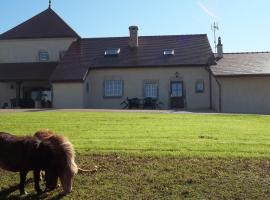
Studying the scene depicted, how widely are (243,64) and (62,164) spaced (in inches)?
1132

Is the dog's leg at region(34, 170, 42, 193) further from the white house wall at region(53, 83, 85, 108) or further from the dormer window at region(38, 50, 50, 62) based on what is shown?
the dormer window at region(38, 50, 50, 62)

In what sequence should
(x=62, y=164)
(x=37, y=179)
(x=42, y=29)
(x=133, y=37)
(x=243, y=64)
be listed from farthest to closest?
(x=42, y=29) → (x=133, y=37) → (x=243, y=64) → (x=37, y=179) → (x=62, y=164)

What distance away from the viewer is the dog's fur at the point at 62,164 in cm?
795

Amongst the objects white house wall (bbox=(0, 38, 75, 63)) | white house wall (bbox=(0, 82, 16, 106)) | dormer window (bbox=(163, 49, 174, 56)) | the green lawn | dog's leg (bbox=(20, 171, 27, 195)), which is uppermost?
white house wall (bbox=(0, 38, 75, 63))

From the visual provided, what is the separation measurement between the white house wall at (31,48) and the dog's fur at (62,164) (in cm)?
3426

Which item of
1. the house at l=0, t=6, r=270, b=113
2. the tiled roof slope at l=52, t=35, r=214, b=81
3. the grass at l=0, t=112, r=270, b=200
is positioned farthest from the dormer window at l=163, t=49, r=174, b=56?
the grass at l=0, t=112, r=270, b=200

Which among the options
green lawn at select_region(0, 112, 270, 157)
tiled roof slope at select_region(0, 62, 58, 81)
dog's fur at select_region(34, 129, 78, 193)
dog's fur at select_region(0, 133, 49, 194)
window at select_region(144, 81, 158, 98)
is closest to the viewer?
dog's fur at select_region(34, 129, 78, 193)

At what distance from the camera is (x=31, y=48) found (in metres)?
42.2

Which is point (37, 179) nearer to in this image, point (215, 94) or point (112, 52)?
point (215, 94)

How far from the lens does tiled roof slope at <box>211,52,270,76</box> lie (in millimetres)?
33406

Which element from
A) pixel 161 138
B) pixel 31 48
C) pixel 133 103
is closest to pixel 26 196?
pixel 161 138

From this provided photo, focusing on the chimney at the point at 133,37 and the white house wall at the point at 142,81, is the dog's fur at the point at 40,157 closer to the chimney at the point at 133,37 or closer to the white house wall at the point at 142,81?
the white house wall at the point at 142,81

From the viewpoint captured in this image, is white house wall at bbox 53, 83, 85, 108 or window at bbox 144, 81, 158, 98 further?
window at bbox 144, 81, 158, 98

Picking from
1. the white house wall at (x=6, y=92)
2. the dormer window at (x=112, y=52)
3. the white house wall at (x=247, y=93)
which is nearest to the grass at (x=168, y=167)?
the white house wall at (x=247, y=93)
